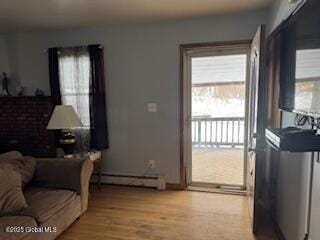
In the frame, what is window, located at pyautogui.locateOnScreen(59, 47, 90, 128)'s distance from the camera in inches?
140

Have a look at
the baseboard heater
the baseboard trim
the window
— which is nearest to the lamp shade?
the window

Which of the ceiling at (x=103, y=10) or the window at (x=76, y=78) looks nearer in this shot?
the ceiling at (x=103, y=10)

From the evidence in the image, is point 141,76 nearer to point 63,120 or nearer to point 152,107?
point 152,107

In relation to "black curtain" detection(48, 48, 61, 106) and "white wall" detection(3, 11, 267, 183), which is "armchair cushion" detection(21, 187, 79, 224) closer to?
"white wall" detection(3, 11, 267, 183)

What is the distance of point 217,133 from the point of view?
526 cm

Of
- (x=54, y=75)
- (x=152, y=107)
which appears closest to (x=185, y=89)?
(x=152, y=107)

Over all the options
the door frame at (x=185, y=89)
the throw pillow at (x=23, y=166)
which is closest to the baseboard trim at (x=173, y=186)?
the door frame at (x=185, y=89)

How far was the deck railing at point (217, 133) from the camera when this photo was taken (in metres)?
4.98

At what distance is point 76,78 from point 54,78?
1.17 feet

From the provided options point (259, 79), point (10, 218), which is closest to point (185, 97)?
point (259, 79)

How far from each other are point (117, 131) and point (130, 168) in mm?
576

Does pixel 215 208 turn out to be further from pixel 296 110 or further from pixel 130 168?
pixel 296 110

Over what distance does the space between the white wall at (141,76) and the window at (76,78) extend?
0.66 feet

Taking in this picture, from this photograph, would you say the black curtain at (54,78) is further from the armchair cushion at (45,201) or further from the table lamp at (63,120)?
the armchair cushion at (45,201)
